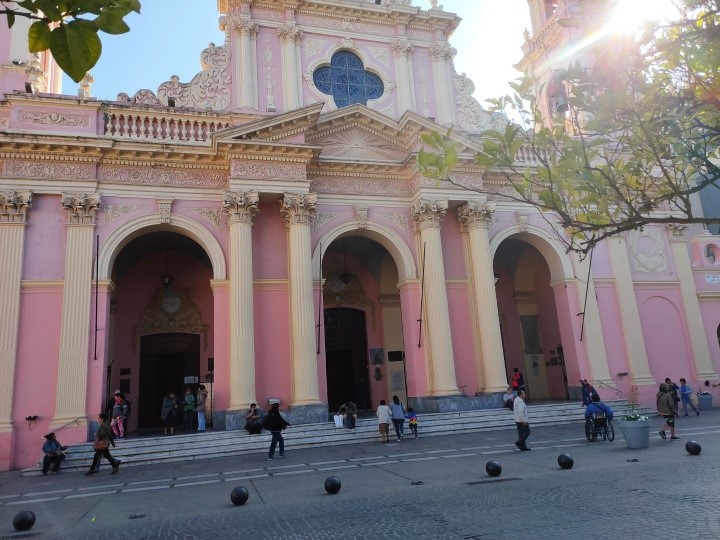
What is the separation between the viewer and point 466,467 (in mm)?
9852

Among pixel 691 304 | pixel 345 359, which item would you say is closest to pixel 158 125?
pixel 345 359

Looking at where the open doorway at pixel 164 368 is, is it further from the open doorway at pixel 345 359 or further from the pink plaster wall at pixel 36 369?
the open doorway at pixel 345 359

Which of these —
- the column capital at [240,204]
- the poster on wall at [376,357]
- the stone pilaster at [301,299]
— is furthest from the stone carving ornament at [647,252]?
the column capital at [240,204]

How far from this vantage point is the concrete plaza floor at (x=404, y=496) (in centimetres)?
592

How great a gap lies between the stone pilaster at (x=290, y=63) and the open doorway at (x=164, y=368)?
29.5 ft

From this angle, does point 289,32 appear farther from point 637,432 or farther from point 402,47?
point 637,432

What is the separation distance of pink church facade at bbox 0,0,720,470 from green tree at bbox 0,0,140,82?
1389 cm

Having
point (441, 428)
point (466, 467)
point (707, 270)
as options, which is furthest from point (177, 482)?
point (707, 270)


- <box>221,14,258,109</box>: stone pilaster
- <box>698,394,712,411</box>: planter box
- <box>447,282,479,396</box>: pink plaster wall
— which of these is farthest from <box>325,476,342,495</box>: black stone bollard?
<box>698,394,712,411</box>: planter box

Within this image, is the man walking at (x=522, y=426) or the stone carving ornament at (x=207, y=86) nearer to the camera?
the man walking at (x=522, y=426)

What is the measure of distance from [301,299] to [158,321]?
637 centimetres

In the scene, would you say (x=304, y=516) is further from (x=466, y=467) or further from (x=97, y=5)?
(x=97, y=5)

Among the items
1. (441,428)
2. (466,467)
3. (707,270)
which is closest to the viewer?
(466,467)

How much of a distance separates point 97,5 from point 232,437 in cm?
1341
